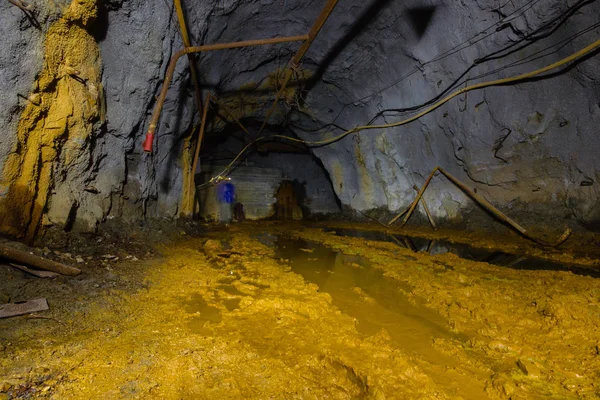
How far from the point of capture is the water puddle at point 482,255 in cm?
445

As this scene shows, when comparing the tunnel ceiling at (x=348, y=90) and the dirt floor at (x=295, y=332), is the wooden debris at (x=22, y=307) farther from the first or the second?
the tunnel ceiling at (x=348, y=90)

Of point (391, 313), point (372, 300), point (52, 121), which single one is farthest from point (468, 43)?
point (52, 121)

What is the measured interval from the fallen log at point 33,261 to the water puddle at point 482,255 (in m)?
5.22

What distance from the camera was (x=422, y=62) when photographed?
23.9 ft

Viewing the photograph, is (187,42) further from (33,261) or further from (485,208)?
(485,208)

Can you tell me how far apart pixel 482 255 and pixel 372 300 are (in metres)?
3.31

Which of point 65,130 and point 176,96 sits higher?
point 176,96

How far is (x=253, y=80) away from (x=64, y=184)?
20.9ft

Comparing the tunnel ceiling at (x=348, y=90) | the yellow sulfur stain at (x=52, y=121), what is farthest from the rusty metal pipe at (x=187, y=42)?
the yellow sulfur stain at (x=52, y=121)

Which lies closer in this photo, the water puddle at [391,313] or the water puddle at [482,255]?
the water puddle at [391,313]

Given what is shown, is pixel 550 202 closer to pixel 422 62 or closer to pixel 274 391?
pixel 422 62

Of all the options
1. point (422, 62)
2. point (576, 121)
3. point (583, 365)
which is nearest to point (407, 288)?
point (583, 365)

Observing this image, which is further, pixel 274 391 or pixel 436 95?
pixel 436 95

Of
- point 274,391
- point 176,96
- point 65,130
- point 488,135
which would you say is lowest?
point 274,391
